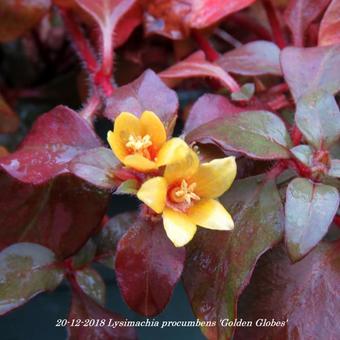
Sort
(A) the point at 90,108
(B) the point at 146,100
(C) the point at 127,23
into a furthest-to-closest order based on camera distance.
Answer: (C) the point at 127,23 → (A) the point at 90,108 → (B) the point at 146,100

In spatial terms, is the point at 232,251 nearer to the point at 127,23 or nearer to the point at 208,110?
the point at 208,110

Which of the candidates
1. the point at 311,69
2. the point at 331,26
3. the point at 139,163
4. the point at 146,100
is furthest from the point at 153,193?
the point at 331,26

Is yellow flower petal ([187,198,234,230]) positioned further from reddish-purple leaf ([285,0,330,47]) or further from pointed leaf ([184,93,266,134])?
reddish-purple leaf ([285,0,330,47])

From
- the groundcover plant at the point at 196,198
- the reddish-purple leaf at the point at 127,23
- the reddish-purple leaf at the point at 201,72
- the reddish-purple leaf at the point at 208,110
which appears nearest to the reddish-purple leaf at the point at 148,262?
the groundcover plant at the point at 196,198

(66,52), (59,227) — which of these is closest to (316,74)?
(59,227)

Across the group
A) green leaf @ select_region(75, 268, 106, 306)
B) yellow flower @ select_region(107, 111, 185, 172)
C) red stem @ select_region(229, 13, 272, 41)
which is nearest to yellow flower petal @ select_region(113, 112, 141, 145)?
yellow flower @ select_region(107, 111, 185, 172)

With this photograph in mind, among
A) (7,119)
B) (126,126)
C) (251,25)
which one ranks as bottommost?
(251,25)
